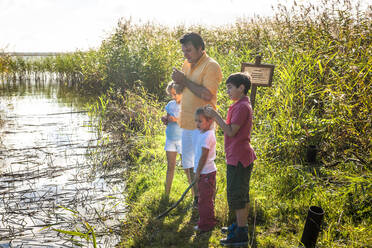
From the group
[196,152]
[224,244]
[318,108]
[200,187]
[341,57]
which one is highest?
[341,57]

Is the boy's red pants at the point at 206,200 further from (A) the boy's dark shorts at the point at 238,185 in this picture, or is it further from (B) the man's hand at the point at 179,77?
(B) the man's hand at the point at 179,77

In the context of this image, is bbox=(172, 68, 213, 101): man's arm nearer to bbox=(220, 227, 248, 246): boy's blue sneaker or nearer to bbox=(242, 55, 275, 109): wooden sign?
bbox=(220, 227, 248, 246): boy's blue sneaker

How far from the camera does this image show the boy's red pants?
9.92 ft

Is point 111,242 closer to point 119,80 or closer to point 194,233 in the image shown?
point 194,233

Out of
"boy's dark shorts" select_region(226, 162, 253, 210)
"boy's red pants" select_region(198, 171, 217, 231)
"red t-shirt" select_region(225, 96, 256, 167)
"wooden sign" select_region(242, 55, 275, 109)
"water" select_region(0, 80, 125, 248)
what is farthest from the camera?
"wooden sign" select_region(242, 55, 275, 109)

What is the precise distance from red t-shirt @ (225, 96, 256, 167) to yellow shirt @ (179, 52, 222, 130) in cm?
42

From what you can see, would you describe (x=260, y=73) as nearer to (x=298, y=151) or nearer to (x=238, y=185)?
(x=298, y=151)

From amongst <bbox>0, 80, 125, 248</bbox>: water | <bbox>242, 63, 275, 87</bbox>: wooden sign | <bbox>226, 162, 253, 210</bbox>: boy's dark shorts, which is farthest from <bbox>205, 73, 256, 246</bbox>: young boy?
<bbox>242, 63, 275, 87</bbox>: wooden sign

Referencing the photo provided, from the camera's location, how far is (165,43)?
10.8 m

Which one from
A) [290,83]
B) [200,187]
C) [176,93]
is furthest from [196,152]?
[290,83]

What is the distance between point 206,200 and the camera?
9.94 ft

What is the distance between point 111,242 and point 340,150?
3.17m

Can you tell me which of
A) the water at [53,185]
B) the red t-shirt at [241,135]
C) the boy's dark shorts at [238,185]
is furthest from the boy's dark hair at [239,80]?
the water at [53,185]

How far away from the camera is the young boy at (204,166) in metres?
2.94
